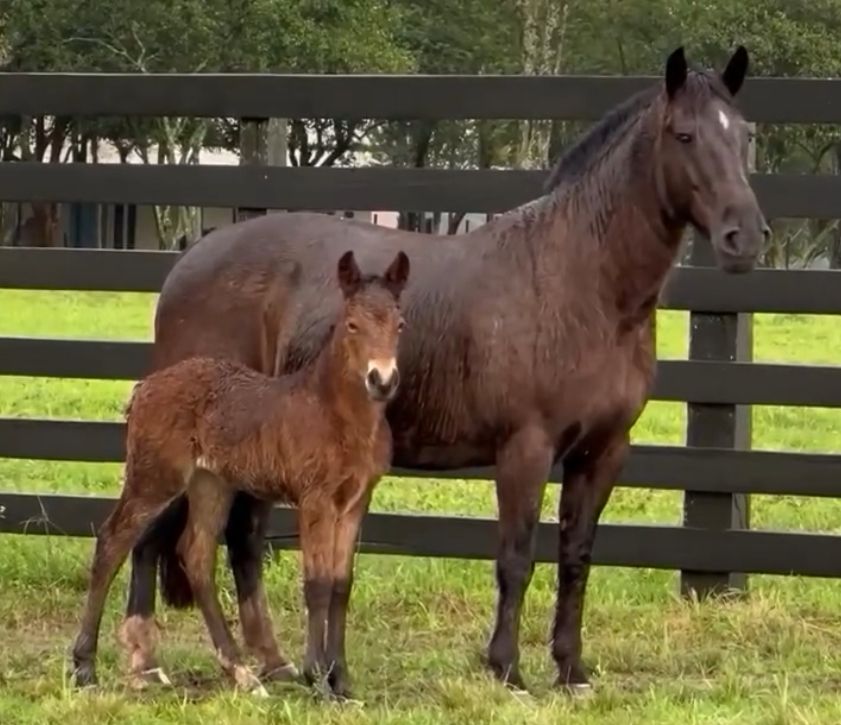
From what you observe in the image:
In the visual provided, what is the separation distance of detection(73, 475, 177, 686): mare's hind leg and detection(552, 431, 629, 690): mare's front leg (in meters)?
1.34

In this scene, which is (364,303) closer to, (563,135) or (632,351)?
(632,351)

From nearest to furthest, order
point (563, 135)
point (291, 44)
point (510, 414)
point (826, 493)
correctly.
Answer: point (510, 414)
point (826, 493)
point (563, 135)
point (291, 44)

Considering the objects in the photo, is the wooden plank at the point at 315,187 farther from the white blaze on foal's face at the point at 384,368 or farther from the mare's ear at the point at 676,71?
the white blaze on foal's face at the point at 384,368

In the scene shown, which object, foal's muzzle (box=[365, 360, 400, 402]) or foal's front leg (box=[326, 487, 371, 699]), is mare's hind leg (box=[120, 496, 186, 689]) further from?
foal's muzzle (box=[365, 360, 400, 402])

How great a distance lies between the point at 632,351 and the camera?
5.34m

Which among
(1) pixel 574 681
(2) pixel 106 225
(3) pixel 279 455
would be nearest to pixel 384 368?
(3) pixel 279 455

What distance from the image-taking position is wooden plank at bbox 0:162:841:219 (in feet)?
21.7

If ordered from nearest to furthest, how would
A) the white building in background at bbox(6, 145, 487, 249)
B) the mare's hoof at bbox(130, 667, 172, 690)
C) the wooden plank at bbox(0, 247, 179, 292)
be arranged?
the mare's hoof at bbox(130, 667, 172, 690), the wooden plank at bbox(0, 247, 179, 292), the white building in background at bbox(6, 145, 487, 249)

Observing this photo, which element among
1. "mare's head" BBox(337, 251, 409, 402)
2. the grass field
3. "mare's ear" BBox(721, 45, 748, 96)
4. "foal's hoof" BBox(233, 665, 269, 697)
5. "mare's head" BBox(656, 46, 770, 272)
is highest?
"mare's ear" BBox(721, 45, 748, 96)

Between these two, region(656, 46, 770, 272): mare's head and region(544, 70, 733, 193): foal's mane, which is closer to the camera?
region(656, 46, 770, 272): mare's head

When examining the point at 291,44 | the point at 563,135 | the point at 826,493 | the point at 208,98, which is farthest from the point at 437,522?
the point at 291,44

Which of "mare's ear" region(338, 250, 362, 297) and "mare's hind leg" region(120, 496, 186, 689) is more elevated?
"mare's ear" region(338, 250, 362, 297)

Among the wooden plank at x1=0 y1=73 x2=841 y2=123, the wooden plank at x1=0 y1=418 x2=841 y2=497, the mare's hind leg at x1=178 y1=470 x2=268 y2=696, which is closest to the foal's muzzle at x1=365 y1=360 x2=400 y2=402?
the mare's hind leg at x1=178 y1=470 x2=268 y2=696

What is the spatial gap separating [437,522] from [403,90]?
1849 mm
